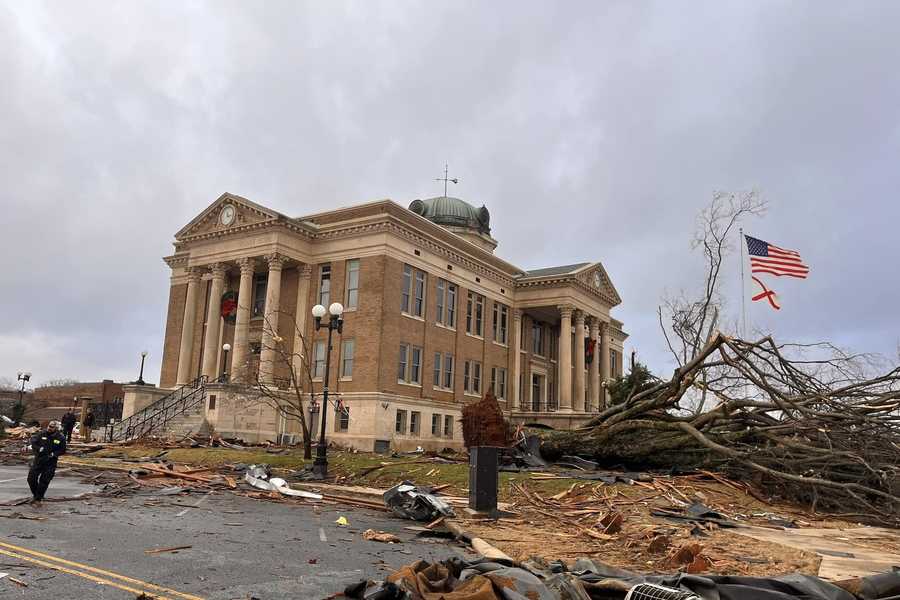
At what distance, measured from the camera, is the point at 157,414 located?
115 ft

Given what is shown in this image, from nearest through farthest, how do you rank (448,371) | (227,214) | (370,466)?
(370,466), (227,214), (448,371)

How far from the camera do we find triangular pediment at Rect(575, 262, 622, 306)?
51281 millimetres

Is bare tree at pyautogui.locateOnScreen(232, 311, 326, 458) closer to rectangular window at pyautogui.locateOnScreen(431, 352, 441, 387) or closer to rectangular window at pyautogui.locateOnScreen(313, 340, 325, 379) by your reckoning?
rectangular window at pyautogui.locateOnScreen(313, 340, 325, 379)

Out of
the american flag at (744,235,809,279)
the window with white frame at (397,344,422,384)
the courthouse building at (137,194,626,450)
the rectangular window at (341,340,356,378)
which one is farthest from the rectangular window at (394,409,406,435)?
the american flag at (744,235,809,279)

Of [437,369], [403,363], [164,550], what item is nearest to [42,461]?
[164,550]

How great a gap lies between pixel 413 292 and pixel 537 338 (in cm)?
1714

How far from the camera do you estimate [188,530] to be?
34.2 ft

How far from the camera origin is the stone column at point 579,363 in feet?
169

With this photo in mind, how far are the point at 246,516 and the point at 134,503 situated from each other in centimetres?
298

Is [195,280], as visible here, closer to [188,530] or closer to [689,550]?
[188,530]

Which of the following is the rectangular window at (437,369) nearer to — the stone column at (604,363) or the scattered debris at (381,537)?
the stone column at (604,363)

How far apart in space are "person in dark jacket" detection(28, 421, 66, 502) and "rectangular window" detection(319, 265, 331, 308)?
25.8 meters

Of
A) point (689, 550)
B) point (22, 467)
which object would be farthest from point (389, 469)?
point (22, 467)

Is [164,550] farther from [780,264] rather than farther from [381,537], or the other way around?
Result: [780,264]
